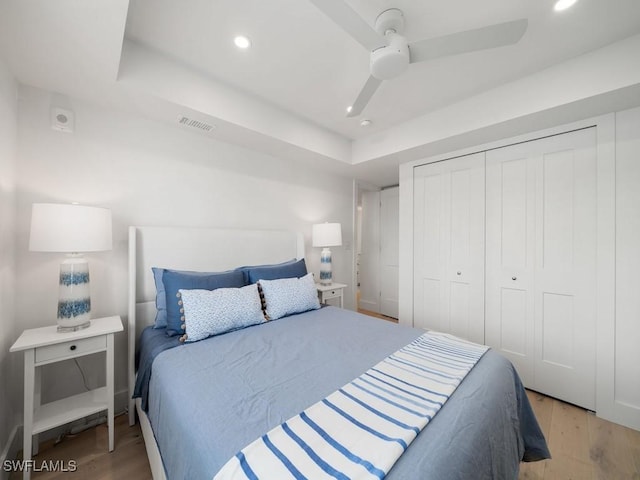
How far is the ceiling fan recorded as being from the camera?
3.74 ft

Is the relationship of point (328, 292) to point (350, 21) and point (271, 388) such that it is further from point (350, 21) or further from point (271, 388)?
point (350, 21)

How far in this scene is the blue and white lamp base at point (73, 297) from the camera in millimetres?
1534

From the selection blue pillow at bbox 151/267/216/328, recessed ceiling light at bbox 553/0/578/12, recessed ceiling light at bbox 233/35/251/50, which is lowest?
blue pillow at bbox 151/267/216/328

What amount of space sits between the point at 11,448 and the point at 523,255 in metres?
3.92

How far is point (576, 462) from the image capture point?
1.54m

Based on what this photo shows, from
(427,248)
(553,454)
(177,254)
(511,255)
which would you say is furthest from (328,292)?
(553,454)

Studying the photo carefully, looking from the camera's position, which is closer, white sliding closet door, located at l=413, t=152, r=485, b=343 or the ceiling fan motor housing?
the ceiling fan motor housing

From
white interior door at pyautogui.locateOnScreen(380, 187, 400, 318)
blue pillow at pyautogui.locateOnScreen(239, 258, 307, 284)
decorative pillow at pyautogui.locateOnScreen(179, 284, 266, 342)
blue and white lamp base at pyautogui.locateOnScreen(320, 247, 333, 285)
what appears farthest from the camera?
white interior door at pyautogui.locateOnScreen(380, 187, 400, 318)

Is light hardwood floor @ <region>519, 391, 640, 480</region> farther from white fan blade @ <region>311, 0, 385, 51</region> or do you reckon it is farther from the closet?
white fan blade @ <region>311, 0, 385, 51</region>

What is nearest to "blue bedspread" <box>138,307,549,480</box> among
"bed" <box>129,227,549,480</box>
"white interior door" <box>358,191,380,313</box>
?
"bed" <box>129,227,549,480</box>

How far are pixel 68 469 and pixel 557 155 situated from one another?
406 cm

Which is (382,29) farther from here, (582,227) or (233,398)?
(582,227)

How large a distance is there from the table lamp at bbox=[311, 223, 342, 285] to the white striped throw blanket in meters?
1.91

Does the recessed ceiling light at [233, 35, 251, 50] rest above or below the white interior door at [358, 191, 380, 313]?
above
